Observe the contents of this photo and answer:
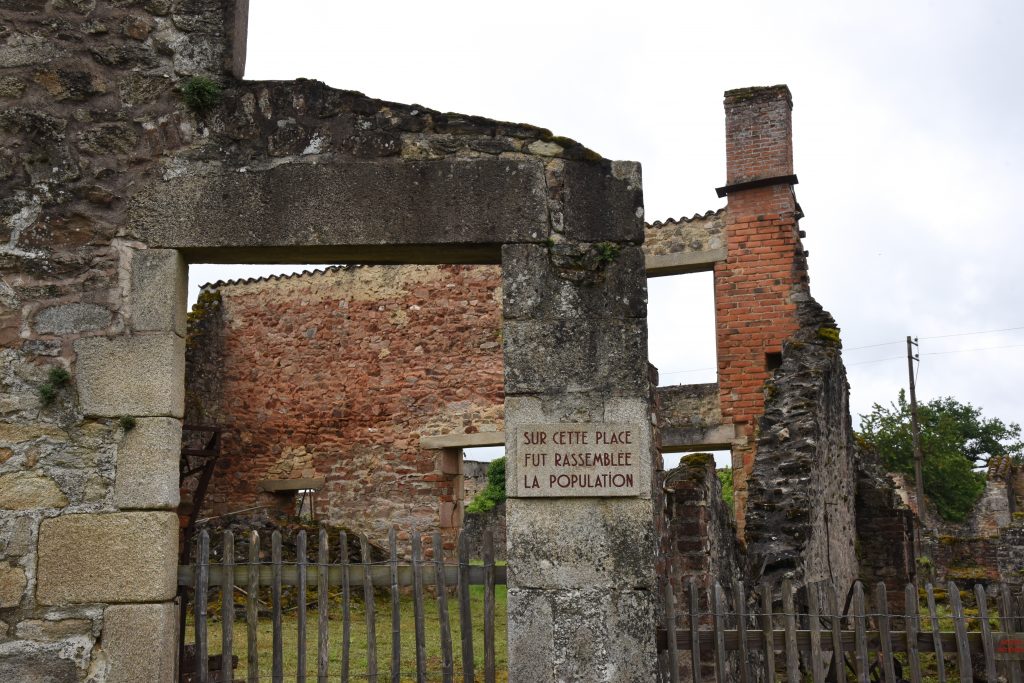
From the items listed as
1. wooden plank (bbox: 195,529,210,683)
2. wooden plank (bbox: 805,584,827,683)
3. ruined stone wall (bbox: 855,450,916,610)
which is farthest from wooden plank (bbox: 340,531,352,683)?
ruined stone wall (bbox: 855,450,916,610)

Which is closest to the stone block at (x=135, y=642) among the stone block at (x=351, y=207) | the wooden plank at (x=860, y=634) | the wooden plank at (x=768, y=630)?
the stone block at (x=351, y=207)

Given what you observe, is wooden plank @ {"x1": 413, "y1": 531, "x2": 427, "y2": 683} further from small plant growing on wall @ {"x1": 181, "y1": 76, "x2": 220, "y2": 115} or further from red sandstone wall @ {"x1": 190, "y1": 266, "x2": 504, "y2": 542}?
red sandstone wall @ {"x1": 190, "y1": 266, "x2": 504, "y2": 542}

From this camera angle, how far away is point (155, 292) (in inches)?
179

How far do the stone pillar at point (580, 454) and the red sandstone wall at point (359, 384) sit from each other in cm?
1000

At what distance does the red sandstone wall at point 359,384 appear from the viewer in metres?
14.8

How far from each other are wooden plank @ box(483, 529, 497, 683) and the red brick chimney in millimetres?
10131

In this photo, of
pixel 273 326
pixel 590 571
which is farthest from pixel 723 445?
pixel 590 571

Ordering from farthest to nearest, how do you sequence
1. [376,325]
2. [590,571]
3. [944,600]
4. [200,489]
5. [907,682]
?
[376,325] → [944,600] → [907,682] → [200,489] → [590,571]

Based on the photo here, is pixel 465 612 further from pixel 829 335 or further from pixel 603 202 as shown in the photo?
pixel 829 335

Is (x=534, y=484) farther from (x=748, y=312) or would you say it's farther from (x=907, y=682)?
(x=748, y=312)

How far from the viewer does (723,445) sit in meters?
14.9

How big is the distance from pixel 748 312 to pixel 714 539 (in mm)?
7987

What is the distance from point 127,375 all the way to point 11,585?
1.01 metres

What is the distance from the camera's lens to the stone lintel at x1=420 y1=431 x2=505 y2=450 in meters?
14.5
